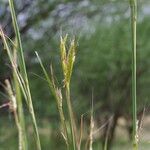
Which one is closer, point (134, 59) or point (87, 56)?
point (134, 59)

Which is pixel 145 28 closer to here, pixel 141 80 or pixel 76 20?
pixel 141 80

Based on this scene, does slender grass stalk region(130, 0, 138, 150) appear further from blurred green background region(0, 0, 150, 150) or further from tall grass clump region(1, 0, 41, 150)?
blurred green background region(0, 0, 150, 150)

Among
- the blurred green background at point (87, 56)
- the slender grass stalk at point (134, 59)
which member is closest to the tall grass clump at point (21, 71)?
the slender grass stalk at point (134, 59)

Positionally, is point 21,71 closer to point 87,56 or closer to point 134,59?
point 134,59

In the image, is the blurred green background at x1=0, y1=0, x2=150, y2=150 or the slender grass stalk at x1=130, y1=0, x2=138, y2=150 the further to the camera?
the blurred green background at x1=0, y1=0, x2=150, y2=150

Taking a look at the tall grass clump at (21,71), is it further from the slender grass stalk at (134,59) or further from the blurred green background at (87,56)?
the blurred green background at (87,56)

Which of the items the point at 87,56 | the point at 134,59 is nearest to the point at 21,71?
the point at 134,59

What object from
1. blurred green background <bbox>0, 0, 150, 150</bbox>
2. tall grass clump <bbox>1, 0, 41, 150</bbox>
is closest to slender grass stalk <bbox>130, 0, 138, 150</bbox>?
tall grass clump <bbox>1, 0, 41, 150</bbox>

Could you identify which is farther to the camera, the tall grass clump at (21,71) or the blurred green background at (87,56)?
the blurred green background at (87,56)
